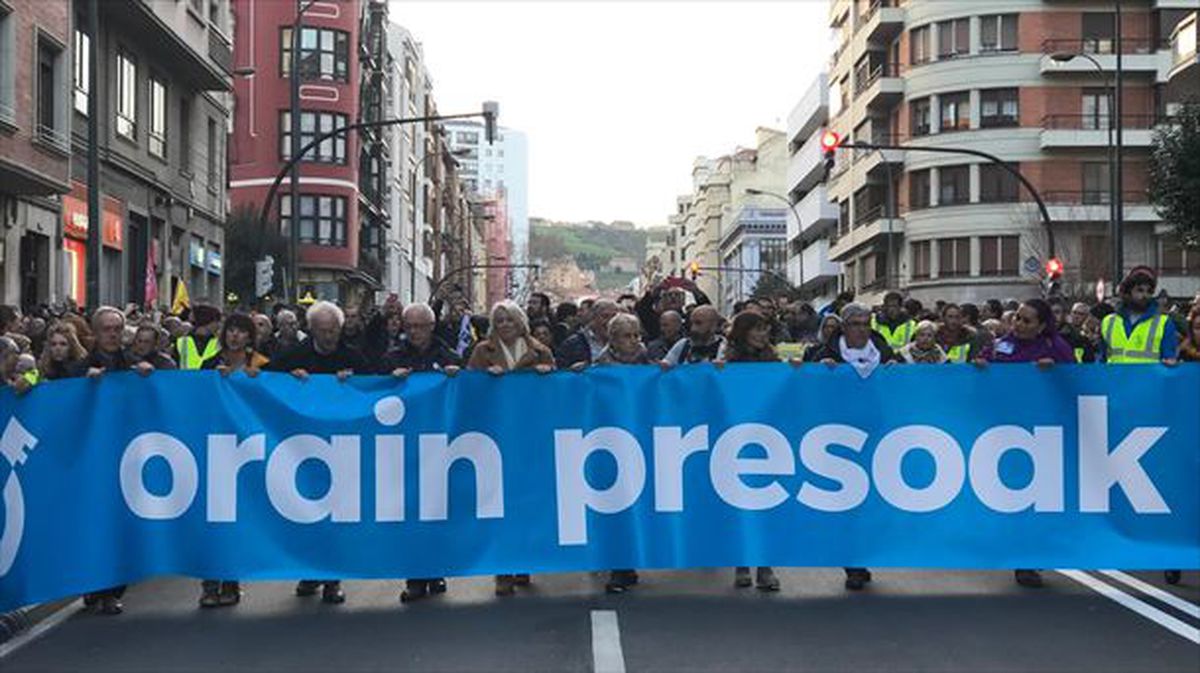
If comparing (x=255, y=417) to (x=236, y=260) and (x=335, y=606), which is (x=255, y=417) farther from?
(x=236, y=260)

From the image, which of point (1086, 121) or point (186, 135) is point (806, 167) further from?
point (186, 135)

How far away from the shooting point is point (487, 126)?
32.0m

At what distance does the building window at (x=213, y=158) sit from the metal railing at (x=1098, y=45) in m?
35.4

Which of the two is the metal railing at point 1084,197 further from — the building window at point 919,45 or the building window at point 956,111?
the building window at point 919,45

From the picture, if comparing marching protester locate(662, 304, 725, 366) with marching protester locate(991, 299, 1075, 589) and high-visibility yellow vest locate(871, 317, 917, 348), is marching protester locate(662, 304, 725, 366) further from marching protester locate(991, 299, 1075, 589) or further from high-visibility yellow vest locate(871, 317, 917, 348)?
high-visibility yellow vest locate(871, 317, 917, 348)

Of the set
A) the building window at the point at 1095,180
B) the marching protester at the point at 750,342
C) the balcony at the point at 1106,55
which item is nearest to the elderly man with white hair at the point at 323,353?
the marching protester at the point at 750,342

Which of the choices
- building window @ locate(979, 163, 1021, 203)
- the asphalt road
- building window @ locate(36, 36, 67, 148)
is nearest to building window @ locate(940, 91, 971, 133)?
building window @ locate(979, 163, 1021, 203)

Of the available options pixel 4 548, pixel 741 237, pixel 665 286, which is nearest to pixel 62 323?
pixel 4 548

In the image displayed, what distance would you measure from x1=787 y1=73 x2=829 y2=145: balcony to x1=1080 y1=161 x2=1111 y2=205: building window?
949 inches

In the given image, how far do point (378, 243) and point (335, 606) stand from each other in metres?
60.3

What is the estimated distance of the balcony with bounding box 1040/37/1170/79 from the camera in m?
55.3

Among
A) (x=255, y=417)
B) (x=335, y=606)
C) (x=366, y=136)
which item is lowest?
(x=335, y=606)

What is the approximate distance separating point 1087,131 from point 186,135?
37.9 metres

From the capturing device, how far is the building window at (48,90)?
77.6ft
